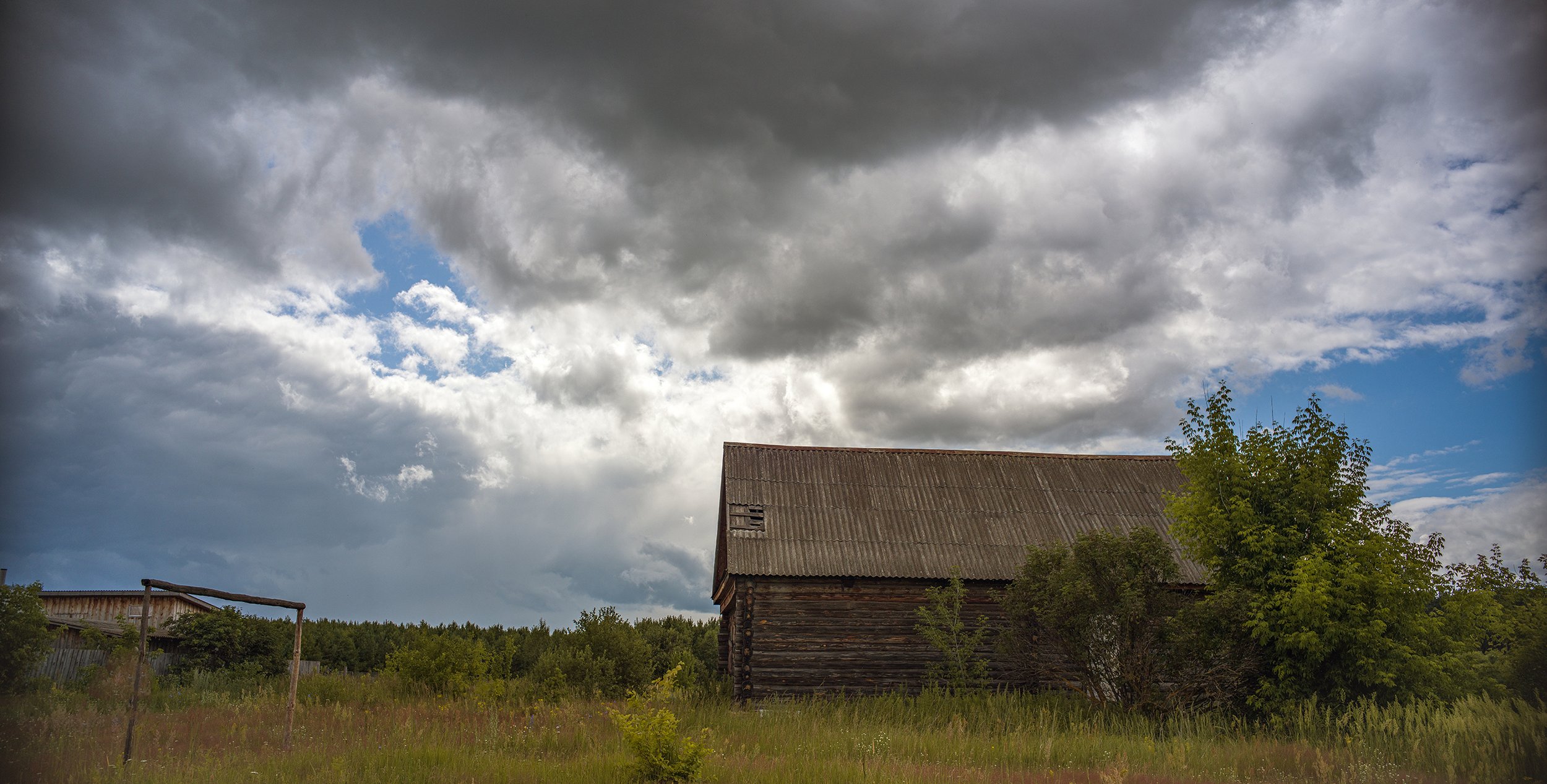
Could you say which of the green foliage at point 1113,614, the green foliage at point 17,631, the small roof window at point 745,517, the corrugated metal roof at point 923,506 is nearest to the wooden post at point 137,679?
the green foliage at point 17,631

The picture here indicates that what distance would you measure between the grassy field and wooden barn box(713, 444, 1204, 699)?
2832mm

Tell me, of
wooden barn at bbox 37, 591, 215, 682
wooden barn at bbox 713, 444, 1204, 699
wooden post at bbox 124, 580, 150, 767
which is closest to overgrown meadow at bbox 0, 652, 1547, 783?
wooden post at bbox 124, 580, 150, 767

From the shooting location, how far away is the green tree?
14414mm

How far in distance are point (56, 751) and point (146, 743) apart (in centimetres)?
118

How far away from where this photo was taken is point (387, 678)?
19.0 metres

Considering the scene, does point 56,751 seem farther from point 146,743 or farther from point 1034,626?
point 1034,626

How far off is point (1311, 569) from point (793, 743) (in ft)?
31.5

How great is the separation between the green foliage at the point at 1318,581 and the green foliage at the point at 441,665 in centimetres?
1544

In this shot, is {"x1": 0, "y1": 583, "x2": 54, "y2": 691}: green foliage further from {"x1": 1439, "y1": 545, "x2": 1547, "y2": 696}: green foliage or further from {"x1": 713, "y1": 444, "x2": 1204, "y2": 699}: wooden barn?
{"x1": 1439, "y1": 545, "x2": 1547, "y2": 696}: green foliage

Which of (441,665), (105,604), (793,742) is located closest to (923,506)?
(793,742)

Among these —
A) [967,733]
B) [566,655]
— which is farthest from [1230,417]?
[566,655]

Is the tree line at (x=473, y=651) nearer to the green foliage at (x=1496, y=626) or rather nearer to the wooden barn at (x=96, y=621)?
the wooden barn at (x=96, y=621)

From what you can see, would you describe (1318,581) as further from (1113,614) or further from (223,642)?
(223,642)

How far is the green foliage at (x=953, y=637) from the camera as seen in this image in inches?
724
